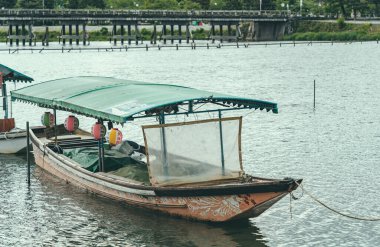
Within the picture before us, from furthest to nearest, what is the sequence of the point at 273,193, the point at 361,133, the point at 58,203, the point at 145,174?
1. the point at 361,133
2. the point at 58,203
3. the point at 145,174
4. the point at 273,193

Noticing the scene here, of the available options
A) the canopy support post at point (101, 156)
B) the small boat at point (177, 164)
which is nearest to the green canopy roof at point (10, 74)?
the small boat at point (177, 164)

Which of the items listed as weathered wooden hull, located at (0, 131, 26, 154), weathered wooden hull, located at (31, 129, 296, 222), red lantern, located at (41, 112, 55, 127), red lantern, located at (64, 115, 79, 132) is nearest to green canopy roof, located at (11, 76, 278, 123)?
red lantern, located at (41, 112, 55, 127)

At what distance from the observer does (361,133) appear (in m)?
48.4

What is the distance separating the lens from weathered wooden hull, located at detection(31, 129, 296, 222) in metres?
25.8


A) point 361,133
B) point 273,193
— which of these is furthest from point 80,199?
point 361,133

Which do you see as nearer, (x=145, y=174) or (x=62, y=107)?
(x=145, y=174)

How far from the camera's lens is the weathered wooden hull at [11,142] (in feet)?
140

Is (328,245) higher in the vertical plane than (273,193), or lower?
A: lower

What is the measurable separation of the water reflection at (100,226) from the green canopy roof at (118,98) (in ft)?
11.4

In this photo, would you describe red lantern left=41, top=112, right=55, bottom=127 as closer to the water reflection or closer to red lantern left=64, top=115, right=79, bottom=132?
red lantern left=64, top=115, right=79, bottom=132

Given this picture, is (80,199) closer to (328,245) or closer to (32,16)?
(328,245)

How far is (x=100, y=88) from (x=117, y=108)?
15.9 feet

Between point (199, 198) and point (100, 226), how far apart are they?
13.4 feet

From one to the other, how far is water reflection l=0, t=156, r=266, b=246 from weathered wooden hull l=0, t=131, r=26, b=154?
9.38 metres
